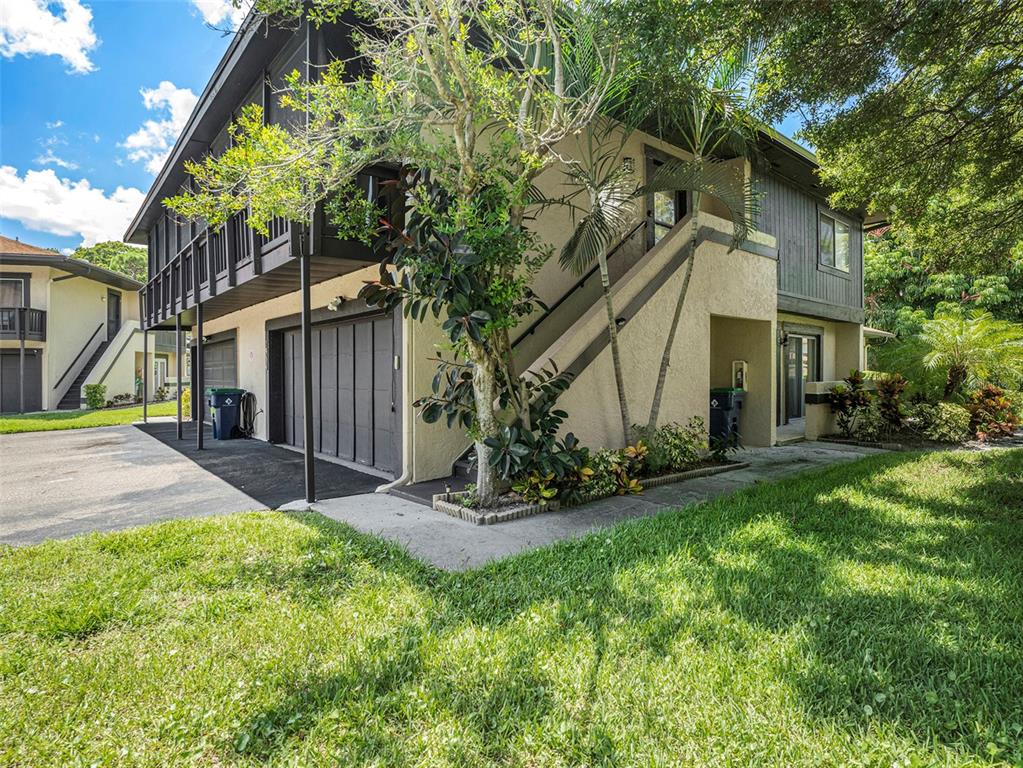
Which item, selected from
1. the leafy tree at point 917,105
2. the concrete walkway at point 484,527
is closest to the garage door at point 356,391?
the concrete walkway at point 484,527

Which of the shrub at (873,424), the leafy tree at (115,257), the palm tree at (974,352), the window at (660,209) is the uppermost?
the leafy tree at (115,257)

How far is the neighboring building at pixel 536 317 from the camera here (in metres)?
6.92

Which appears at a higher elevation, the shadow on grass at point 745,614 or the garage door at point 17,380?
the garage door at point 17,380

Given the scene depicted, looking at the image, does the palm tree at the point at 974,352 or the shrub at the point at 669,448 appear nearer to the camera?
the shrub at the point at 669,448

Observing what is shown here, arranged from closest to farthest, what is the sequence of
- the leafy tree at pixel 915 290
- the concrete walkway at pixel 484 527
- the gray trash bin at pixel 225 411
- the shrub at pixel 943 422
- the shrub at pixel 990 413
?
the concrete walkway at pixel 484 527, the shrub at pixel 943 422, the shrub at pixel 990 413, the gray trash bin at pixel 225 411, the leafy tree at pixel 915 290

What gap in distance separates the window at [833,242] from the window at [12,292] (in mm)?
26683

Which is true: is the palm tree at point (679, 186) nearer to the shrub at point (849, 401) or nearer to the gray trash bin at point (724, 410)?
the gray trash bin at point (724, 410)

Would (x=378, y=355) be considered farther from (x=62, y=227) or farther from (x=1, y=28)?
(x=62, y=227)

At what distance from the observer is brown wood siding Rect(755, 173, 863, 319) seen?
11.5 metres

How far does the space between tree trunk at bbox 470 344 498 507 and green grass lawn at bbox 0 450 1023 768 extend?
139cm

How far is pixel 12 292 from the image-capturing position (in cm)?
2047

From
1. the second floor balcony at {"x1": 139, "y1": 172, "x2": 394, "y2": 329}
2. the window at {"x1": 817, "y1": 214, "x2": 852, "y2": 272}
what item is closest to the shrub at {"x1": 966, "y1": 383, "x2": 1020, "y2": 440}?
the window at {"x1": 817, "y1": 214, "x2": 852, "y2": 272}

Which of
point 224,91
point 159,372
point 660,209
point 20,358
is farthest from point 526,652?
point 159,372

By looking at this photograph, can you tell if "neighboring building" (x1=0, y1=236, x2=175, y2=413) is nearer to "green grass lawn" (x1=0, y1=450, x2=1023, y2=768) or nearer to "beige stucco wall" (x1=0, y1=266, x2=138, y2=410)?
"beige stucco wall" (x1=0, y1=266, x2=138, y2=410)
